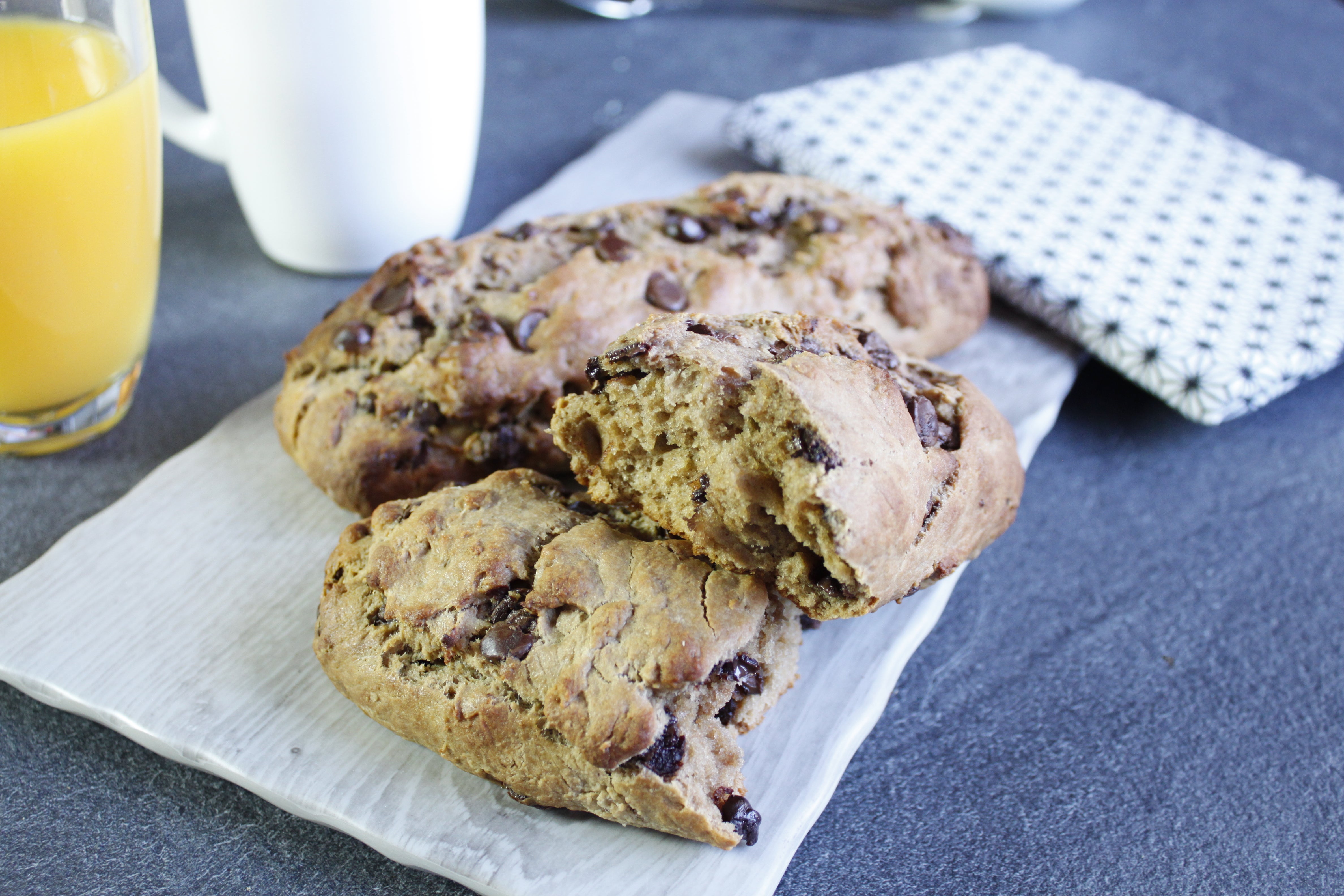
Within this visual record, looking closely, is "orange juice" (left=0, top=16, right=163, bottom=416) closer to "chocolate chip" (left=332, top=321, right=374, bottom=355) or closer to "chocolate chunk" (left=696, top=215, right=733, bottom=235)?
"chocolate chip" (left=332, top=321, right=374, bottom=355)

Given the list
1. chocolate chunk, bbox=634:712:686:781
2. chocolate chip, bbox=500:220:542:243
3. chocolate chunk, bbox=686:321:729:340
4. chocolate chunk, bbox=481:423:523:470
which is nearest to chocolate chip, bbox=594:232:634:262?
chocolate chip, bbox=500:220:542:243

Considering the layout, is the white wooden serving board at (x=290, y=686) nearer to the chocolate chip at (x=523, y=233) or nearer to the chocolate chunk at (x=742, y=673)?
the chocolate chunk at (x=742, y=673)

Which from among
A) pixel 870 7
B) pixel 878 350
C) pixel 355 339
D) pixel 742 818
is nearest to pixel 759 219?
pixel 878 350

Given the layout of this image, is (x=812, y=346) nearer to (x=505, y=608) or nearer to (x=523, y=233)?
(x=505, y=608)

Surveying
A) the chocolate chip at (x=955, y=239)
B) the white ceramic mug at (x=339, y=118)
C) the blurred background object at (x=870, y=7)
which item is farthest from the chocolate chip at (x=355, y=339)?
the blurred background object at (x=870, y=7)

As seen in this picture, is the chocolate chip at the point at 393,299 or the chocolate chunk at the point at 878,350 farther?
the chocolate chip at the point at 393,299

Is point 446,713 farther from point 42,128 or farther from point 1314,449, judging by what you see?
point 1314,449
